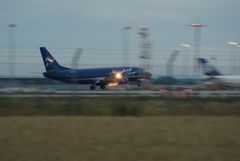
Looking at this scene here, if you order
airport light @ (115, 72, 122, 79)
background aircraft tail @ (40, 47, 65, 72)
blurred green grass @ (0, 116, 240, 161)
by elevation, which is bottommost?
blurred green grass @ (0, 116, 240, 161)

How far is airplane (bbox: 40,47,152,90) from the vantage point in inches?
705

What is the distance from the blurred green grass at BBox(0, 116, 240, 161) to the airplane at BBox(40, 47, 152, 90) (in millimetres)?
5151

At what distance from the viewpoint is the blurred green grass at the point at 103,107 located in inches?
571

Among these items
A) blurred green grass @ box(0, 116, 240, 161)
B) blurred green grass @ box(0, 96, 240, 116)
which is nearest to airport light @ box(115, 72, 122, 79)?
blurred green grass @ box(0, 96, 240, 116)

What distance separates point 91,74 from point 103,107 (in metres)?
10.2

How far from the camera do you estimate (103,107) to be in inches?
585

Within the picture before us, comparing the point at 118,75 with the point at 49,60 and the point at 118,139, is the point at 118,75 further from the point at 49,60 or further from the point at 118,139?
the point at 118,139

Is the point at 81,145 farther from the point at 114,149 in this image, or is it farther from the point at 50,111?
the point at 50,111

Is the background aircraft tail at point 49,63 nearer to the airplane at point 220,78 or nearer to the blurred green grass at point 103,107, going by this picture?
the blurred green grass at point 103,107

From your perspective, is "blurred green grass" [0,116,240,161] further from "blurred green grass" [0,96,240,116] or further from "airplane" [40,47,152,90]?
"airplane" [40,47,152,90]

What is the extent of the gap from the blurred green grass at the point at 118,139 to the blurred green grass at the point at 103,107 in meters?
2.09

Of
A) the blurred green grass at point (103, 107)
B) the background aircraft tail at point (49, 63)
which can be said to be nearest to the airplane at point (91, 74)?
the background aircraft tail at point (49, 63)

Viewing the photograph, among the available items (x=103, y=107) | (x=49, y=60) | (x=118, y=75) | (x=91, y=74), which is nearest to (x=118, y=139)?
(x=103, y=107)

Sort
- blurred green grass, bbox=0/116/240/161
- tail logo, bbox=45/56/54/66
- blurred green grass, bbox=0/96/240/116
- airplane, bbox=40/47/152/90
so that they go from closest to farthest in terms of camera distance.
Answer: blurred green grass, bbox=0/116/240/161, blurred green grass, bbox=0/96/240/116, airplane, bbox=40/47/152/90, tail logo, bbox=45/56/54/66
